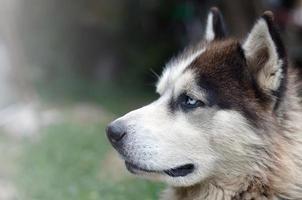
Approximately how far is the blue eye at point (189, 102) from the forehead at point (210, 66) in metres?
0.10

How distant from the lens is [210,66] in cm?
486

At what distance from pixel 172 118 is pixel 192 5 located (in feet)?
42.9

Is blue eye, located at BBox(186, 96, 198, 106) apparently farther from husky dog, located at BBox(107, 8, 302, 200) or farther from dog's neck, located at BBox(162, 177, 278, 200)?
dog's neck, located at BBox(162, 177, 278, 200)

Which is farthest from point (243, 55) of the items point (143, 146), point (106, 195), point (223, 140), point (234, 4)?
point (234, 4)

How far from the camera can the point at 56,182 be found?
7.99 metres

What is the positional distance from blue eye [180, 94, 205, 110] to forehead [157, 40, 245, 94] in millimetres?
96

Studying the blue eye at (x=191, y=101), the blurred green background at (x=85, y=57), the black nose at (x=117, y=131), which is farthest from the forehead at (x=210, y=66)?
the blurred green background at (x=85, y=57)

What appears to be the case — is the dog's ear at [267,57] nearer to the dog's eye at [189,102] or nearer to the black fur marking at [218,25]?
the dog's eye at [189,102]

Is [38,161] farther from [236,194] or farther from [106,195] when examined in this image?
[236,194]

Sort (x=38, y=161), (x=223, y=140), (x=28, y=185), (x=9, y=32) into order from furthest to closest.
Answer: (x=9, y=32) < (x=38, y=161) < (x=28, y=185) < (x=223, y=140)

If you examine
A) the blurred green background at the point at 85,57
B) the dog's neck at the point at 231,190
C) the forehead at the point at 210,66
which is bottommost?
the dog's neck at the point at 231,190

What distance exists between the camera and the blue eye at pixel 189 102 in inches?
191

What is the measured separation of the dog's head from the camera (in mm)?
4672

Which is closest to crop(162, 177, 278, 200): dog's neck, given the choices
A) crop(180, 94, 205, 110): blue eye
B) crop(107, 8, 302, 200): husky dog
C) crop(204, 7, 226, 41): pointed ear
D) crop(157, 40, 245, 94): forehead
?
crop(107, 8, 302, 200): husky dog
